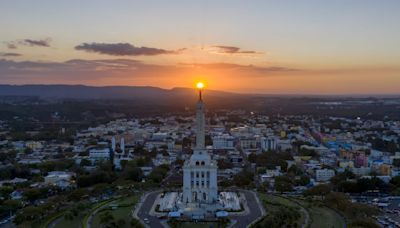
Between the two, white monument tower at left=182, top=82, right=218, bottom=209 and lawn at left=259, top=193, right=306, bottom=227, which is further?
white monument tower at left=182, top=82, right=218, bottom=209

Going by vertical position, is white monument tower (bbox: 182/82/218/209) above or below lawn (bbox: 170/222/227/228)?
above

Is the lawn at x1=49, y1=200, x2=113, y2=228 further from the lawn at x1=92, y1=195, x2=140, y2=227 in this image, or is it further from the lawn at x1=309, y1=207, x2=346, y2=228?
the lawn at x1=309, y1=207, x2=346, y2=228

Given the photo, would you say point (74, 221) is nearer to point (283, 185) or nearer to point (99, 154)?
point (283, 185)

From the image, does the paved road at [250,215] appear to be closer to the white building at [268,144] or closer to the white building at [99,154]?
the white building at [99,154]

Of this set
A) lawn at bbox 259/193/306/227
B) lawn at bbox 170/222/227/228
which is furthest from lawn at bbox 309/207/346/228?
lawn at bbox 170/222/227/228

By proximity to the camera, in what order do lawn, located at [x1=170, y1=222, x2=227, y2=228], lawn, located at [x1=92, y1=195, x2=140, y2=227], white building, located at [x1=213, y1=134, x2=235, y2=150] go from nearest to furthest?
lawn, located at [x1=170, y1=222, x2=227, y2=228]
lawn, located at [x1=92, y1=195, x2=140, y2=227]
white building, located at [x1=213, y1=134, x2=235, y2=150]

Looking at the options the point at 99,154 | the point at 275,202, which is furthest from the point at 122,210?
the point at 99,154

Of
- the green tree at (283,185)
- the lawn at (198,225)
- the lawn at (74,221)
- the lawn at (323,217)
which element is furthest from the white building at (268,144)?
the lawn at (198,225)
